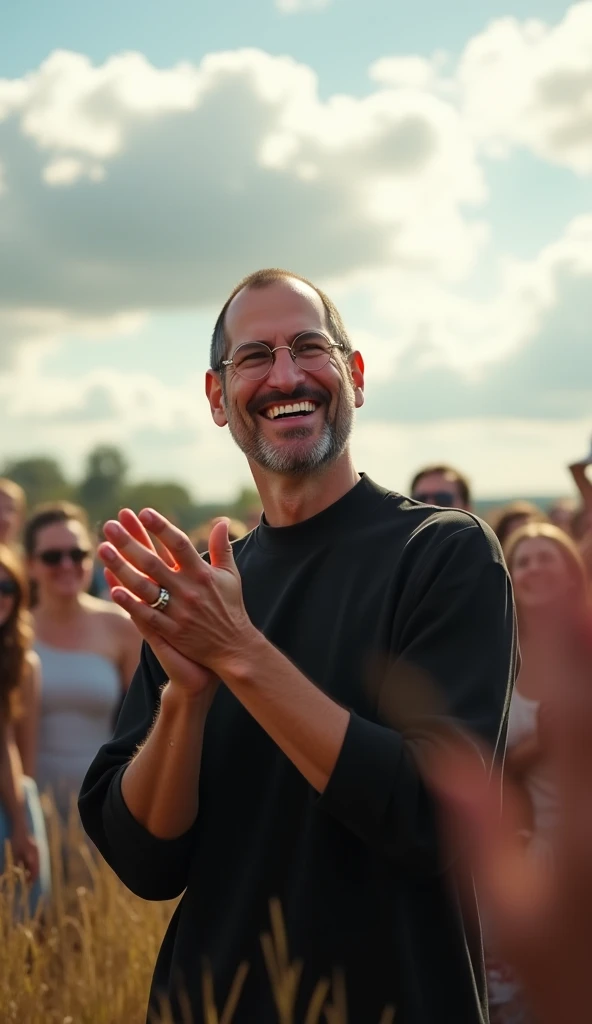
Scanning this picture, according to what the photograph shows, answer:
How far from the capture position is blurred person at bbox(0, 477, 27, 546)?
7410 mm

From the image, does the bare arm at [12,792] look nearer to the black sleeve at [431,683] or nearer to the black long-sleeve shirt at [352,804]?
the black long-sleeve shirt at [352,804]

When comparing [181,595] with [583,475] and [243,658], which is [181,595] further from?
[583,475]

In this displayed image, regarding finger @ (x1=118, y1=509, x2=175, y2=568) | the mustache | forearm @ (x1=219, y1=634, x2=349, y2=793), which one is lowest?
forearm @ (x1=219, y1=634, x2=349, y2=793)

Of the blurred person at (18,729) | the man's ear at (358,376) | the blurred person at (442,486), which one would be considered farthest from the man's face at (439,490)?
the man's ear at (358,376)

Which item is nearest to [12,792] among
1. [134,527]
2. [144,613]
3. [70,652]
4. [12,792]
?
[12,792]

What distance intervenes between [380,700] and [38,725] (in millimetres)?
4061

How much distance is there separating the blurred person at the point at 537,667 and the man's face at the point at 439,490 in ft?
2.97

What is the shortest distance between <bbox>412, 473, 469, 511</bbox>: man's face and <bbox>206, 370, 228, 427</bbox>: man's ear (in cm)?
394

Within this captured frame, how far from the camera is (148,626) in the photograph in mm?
1871

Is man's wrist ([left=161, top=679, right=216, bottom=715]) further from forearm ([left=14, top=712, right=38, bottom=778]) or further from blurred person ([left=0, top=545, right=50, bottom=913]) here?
forearm ([left=14, top=712, right=38, bottom=778])

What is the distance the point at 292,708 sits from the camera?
1802 mm

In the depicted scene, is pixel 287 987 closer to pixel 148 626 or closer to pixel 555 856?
pixel 148 626

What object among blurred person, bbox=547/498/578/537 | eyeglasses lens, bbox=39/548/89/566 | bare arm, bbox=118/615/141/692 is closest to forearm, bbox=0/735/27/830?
bare arm, bbox=118/615/141/692

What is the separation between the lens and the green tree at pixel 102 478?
119 metres
